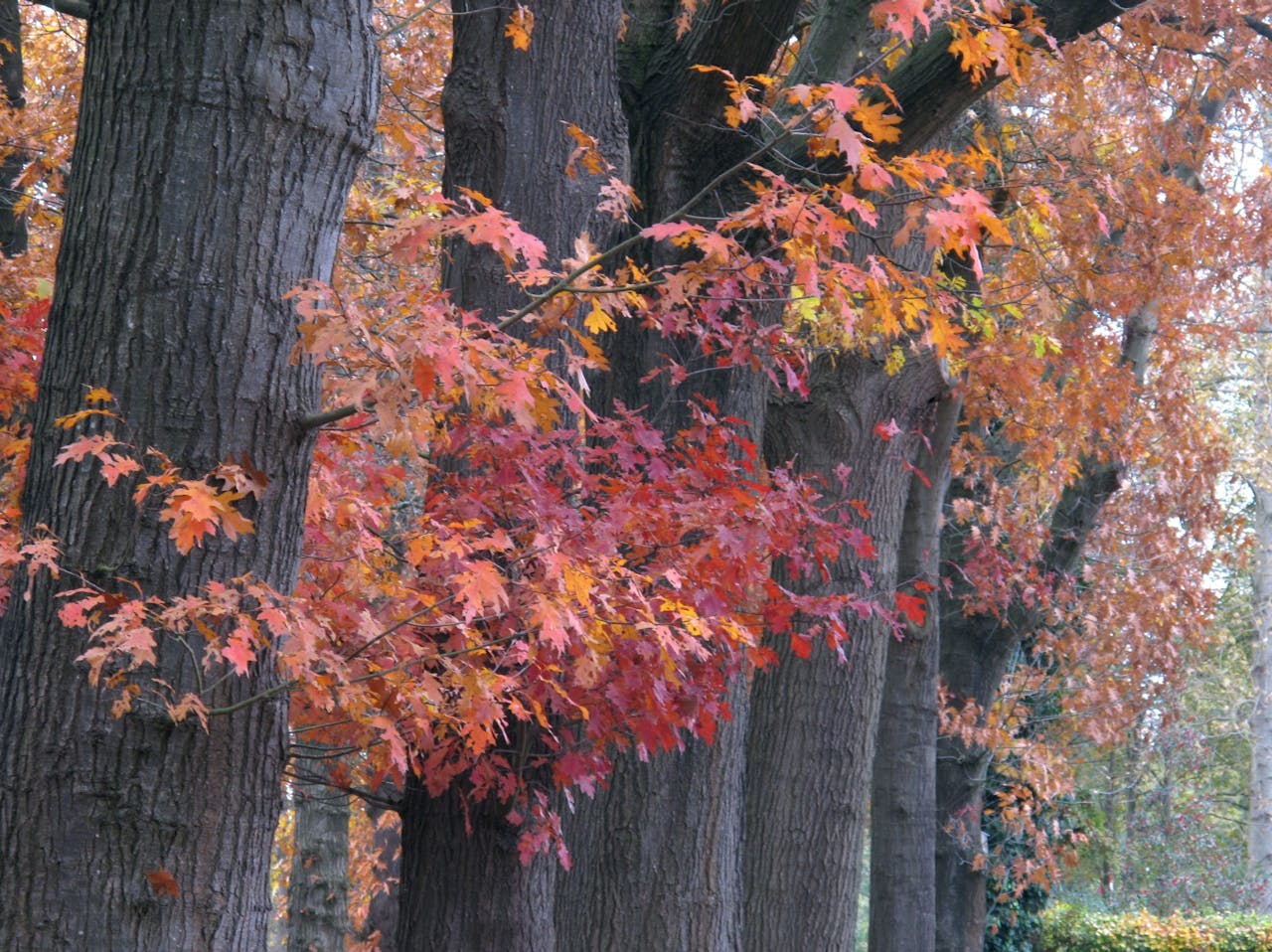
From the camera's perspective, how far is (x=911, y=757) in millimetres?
10766

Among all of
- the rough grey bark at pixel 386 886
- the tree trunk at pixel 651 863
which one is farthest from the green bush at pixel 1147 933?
the tree trunk at pixel 651 863

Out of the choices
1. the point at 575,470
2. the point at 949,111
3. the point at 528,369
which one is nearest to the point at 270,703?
the point at 528,369

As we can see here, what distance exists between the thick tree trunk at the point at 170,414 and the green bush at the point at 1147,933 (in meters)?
15.3

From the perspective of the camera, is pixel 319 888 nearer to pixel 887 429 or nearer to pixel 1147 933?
pixel 887 429

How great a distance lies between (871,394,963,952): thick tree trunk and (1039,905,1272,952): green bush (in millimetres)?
7272

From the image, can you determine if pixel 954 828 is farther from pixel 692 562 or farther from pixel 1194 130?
pixel 692 562

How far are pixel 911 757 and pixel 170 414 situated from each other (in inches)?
328

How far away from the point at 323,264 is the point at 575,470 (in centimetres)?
138

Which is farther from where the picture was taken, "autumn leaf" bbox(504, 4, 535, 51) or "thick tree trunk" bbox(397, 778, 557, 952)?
"autumn leaf" bbox(504, 4, 535, 51)

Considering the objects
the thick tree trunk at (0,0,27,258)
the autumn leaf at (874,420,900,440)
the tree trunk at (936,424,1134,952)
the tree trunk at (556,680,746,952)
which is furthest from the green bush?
the thick tree trunk at (0,0,27,258)

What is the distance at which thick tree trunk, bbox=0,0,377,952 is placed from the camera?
331 centimetres

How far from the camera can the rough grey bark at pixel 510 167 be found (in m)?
5.27

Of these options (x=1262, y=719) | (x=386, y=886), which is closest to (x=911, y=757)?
(x=386, y=886)

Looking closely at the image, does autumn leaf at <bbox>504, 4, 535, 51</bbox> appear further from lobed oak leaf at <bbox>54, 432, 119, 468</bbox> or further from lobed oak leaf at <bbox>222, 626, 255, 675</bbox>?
lobed oak leaf at <bbox>222, 626, 255, 675</bbox>
